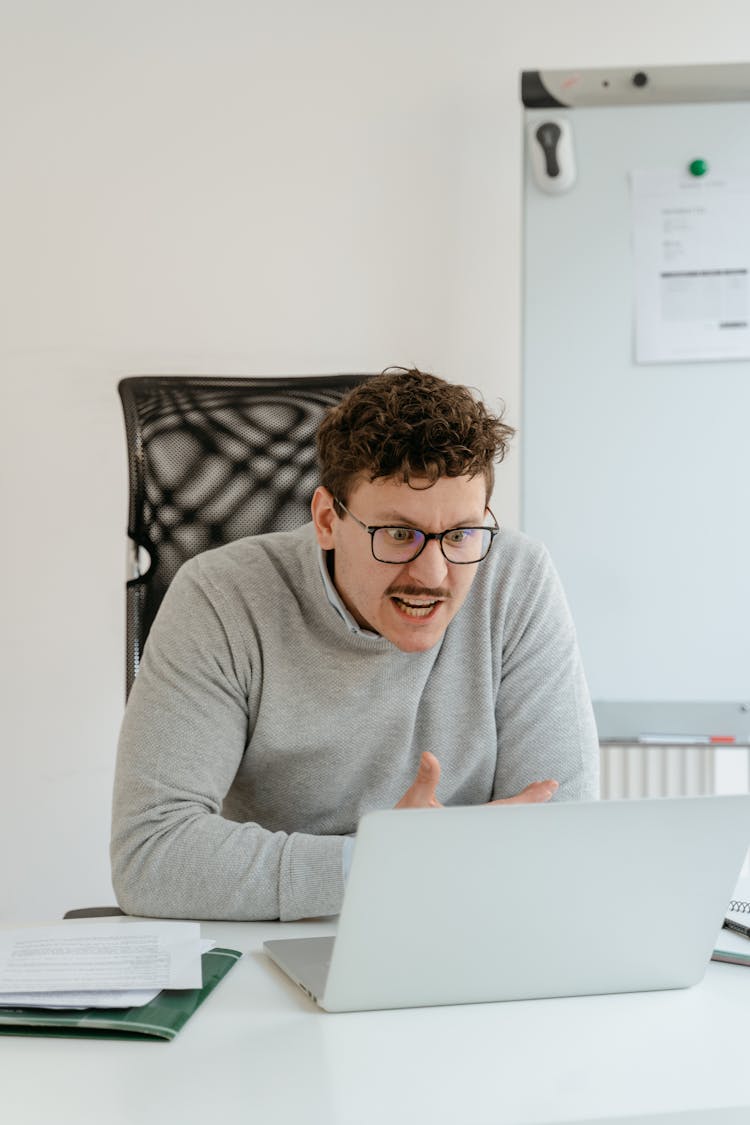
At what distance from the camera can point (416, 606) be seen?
1.30 m

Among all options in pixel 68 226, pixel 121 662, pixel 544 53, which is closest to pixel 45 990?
pixel 121 662

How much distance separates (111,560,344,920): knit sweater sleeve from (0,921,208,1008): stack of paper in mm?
116

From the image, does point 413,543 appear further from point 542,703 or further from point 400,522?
point 542,703

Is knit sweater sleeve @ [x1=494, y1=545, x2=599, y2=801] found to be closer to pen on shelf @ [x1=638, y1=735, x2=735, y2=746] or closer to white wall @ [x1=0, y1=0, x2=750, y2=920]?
pen on shelf @ [x1=638, y1=735, x2=735, y2=746]

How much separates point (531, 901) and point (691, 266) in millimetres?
1604

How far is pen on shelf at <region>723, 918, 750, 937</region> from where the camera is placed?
1.07 metres

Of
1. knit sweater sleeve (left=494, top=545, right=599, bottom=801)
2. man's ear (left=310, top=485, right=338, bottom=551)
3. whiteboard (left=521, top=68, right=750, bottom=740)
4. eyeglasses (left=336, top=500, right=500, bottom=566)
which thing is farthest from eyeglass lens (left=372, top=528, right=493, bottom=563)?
whiteboard (left=521, top=68, right=750, bottom=740)

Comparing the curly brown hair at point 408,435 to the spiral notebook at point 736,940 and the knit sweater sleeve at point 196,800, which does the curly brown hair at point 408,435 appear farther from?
the spiral notebook at point 736,940

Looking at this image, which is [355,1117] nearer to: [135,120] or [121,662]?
[121,662]

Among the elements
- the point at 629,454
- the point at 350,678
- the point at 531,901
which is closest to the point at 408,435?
the point at 350,678

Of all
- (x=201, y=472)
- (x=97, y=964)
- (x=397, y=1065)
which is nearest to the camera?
(x=397, y=1065)

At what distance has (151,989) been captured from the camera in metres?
0.86

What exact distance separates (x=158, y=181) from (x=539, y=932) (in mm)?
1873

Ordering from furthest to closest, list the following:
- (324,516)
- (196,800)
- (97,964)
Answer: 1. (324,516)
2. (196,800)
3. (97,964)
